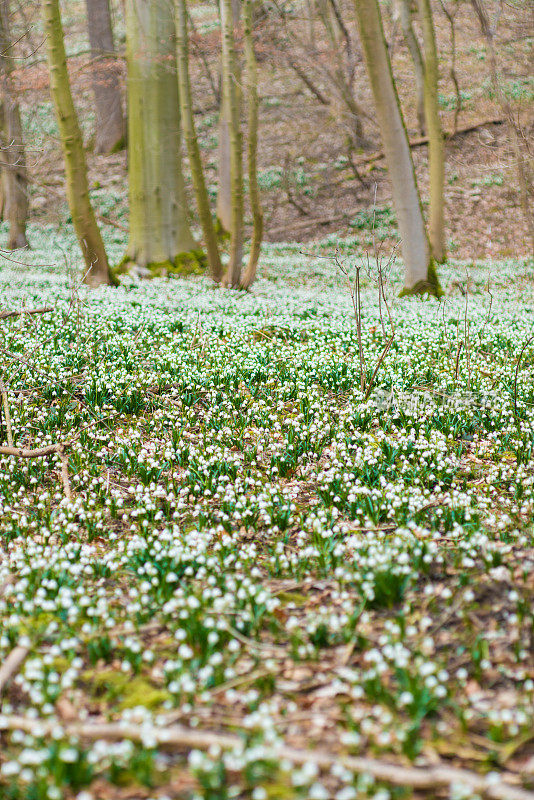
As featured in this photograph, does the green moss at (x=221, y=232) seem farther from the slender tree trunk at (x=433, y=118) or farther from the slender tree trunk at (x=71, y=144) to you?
the slender tree trunk at (x=71, y=144)

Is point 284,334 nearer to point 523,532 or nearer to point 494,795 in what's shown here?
point 523,532

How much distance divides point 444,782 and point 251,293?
466 inches

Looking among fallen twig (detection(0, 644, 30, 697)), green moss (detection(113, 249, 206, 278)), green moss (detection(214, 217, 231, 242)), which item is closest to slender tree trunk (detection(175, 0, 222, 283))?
green moss (detection(113, 249, 206, 278))

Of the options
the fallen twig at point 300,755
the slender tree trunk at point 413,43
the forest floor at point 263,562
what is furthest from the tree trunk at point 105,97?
the fallen twig at point 300,755

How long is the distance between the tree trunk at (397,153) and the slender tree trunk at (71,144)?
540cm

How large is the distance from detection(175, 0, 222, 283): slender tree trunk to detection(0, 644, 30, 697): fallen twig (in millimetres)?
10790

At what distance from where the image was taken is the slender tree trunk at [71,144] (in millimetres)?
10211

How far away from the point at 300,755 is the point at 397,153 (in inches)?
478

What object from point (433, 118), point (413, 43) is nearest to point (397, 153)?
point (433, 118)

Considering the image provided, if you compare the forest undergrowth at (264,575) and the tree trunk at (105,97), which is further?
the tree trunk at (105,97)

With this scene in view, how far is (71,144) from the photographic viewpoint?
10992mm

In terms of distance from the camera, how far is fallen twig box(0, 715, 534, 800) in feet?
6.86

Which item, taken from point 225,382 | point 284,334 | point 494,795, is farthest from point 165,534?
point 284,334

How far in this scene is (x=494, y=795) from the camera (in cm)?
207
